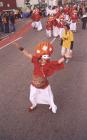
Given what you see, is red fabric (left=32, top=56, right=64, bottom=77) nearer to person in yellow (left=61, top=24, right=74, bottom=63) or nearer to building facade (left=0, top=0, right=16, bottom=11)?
person in yellow (left=61, top=24, right=74, bottom=63)

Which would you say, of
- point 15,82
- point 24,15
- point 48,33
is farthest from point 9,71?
point 24,15

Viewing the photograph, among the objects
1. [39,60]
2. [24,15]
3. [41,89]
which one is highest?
[39,60]

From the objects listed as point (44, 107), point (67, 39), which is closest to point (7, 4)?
point (67, 39)

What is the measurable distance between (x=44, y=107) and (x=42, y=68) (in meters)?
1.38

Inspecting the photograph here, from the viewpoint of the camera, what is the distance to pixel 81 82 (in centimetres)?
1081

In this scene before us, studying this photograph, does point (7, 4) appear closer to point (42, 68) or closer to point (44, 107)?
point (44, 107)

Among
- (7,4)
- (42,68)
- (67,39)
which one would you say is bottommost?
(7,4)

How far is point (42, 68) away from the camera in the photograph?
7711mm

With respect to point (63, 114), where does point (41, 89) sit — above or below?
above

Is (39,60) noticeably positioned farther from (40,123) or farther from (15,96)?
(15,96)

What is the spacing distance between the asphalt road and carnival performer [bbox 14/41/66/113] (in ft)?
1.67

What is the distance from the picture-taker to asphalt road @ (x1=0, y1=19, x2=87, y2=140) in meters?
7.23

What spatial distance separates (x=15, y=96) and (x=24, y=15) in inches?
1157

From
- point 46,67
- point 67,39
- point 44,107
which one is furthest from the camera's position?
point 67,39
